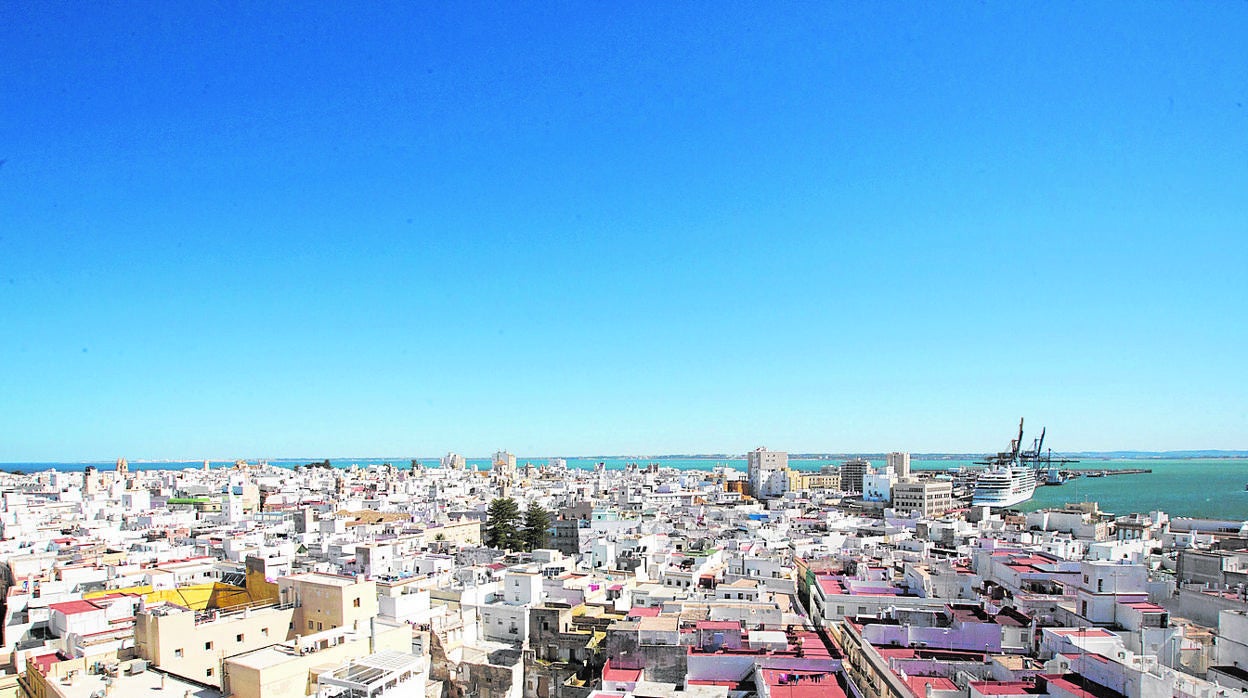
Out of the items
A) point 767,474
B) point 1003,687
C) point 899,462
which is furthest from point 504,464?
point 1003,687

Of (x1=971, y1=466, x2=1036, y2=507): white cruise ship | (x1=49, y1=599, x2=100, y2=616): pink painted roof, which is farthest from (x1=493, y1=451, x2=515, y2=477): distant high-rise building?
(x1=49, y1=599, x2=100, y2=616): pink painted roof

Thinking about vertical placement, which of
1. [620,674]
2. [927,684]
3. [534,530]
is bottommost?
[534,530]

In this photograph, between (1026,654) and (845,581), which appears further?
(845,581)

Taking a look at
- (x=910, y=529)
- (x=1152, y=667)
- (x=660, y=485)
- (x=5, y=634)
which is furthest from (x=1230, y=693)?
(x=660, y=485)

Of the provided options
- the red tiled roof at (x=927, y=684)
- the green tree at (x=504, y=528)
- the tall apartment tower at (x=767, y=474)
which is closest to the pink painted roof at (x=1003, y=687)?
the red tiled roof at (x=927, y=684)

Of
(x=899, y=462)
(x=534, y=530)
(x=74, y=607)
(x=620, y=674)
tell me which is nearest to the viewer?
(x=620, y=674)

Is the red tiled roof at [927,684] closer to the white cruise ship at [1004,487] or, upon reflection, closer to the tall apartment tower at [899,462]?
the white cruise ship at [1004,487]

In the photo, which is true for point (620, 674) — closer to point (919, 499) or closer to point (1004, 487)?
point (919, 499)

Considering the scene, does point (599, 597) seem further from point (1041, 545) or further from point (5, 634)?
point (1041, 545)
